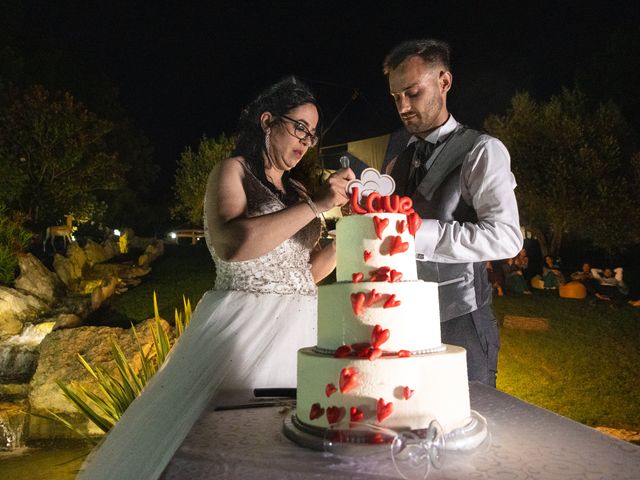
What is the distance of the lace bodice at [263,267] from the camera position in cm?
312

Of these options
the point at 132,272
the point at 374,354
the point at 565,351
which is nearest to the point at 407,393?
the point at 374,354

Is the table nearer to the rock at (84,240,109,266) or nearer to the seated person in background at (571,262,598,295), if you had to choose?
the seated person in background at (571,262,598,295)

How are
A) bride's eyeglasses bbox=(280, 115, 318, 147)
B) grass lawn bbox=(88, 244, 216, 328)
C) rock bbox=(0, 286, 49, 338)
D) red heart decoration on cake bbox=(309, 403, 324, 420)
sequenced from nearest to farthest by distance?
1. red heart decoration on cake bbox=(309, 403, 324, 420)
2. bride's eyeglasses bbox=(280, 115, 318, 147)
3. rock bbox=(0, 286, 49, 338)
4. grass lawn bbox=(88, 244, 216, 328)

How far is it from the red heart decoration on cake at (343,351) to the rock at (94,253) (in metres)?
19.3

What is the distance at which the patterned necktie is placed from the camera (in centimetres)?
334

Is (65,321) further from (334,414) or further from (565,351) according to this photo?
(334,414)

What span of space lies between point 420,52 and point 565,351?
394 inches

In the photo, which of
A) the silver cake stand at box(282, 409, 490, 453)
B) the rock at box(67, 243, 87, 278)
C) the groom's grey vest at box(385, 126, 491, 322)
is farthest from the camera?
the rock at box(67, 243, 87, 278)

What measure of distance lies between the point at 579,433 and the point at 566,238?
3352cm

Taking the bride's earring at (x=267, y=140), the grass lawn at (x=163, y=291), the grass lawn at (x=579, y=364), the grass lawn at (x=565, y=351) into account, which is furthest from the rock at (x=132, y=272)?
the bride's earring at (x=267, y=140)

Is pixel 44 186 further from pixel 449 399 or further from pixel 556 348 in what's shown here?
pixel 449 399

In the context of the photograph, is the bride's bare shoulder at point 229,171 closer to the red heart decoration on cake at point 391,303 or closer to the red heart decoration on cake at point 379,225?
the red heart decoration on cake at point 379,225

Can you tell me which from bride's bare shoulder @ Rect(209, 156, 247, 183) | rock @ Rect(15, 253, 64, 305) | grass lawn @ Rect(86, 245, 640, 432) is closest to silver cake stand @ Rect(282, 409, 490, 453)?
bride's bare shoulder @ Rect(209, 156, 247, 183)

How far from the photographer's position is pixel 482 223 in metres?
2.88
